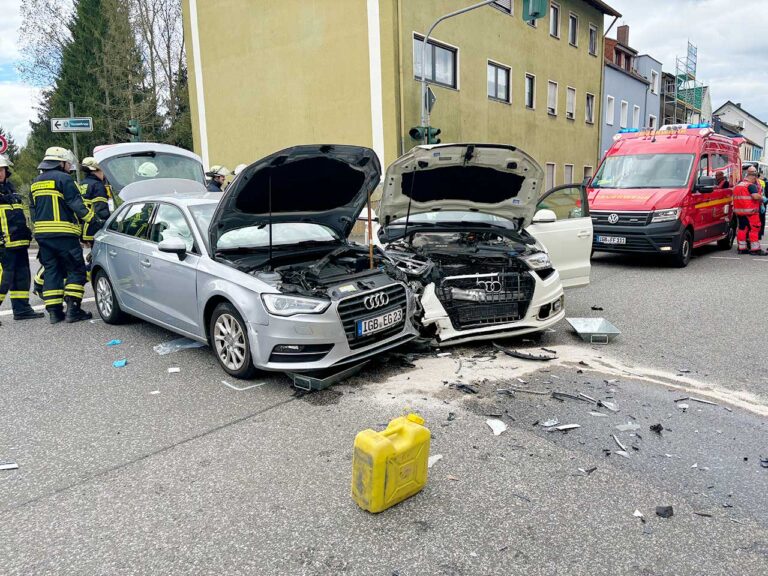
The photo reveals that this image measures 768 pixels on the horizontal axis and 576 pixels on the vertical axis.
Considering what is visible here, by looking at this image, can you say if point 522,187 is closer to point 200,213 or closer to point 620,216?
point 200,213

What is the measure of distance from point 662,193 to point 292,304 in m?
8.59

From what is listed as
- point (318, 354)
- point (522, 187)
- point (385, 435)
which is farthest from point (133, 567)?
point (522, 187)

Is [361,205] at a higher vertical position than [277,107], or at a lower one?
lower

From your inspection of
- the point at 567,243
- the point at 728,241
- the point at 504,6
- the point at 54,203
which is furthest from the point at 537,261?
the point at 504,6

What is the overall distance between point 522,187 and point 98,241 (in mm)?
4838

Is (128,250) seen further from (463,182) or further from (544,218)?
(544,218)

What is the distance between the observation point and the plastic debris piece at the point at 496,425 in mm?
3685

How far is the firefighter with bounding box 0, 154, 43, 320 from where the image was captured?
6.80 metres

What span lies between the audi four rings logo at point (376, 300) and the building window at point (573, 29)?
83.1ft

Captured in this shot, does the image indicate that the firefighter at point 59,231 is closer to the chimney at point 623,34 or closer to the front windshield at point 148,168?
the front windshield at point 148,168

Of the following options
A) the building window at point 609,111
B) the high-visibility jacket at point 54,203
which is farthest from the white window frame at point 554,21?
the high-visibility jacket at point 54,203

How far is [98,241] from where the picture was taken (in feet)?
21.6

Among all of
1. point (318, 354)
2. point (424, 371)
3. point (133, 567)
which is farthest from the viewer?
point (424, 371)

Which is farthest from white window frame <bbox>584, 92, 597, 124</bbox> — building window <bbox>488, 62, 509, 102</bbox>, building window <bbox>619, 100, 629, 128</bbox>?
building window <bbox>488, 62, 509, 102</bbox>
